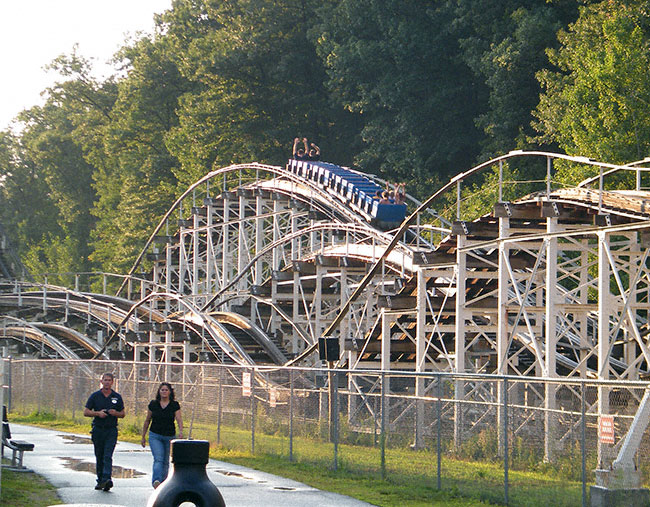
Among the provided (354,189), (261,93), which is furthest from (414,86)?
(354,189)

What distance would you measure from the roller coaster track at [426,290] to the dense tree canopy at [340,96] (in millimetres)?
2685

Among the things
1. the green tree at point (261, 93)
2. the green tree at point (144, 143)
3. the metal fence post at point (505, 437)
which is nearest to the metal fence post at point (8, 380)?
the metal fence post at point (505, 437)

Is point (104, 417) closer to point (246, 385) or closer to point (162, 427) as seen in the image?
point (162, 427)

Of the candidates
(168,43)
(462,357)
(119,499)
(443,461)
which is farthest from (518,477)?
(168,43)

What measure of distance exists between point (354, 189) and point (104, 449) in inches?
1291

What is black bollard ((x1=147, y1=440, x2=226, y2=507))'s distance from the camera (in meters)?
10.8

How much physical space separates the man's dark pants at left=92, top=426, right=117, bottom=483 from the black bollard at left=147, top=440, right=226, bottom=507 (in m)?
7.31

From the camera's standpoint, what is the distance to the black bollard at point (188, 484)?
425 inches

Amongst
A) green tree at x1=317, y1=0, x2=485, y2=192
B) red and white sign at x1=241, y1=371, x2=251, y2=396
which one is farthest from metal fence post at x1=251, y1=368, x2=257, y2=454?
green tree at x1=317, y1=0, x2=485, y2=192

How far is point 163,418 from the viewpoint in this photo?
1772 centimetres

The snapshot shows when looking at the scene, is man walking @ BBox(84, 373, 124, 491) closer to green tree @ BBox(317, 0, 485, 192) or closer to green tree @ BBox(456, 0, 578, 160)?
green tree @ BBox(456, 0, 578, 160)

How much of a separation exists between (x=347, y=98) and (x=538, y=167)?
18481mm

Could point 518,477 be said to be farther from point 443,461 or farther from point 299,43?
point 299,43

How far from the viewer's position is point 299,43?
8275cm
